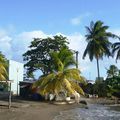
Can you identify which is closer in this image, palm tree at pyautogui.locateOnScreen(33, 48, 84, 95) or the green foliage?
palm tree at pyautogui.locateOnScreen(33, 48, 84, 95)

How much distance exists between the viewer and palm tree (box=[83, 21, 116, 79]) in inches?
2899

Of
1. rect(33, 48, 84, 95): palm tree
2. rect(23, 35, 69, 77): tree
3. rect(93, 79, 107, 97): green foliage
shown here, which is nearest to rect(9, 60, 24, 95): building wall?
rect(23, 35, 69, 77): tree

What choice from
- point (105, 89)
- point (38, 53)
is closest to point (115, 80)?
point (105, 89)

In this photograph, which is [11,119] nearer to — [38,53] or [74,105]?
[74,105]

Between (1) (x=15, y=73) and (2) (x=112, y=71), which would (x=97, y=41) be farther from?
(1) (x=15, y=73)

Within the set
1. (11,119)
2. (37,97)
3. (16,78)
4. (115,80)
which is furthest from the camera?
(16,78)

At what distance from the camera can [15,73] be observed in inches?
2884

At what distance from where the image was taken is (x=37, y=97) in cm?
5712

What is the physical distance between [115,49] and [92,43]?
494cm

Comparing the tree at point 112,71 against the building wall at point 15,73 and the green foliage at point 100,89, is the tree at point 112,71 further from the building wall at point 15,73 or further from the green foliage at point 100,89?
the building wall at point 15,73

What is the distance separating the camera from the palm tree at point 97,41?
73625 mm

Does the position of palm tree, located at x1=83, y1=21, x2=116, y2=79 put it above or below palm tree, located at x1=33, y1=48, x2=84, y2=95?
above

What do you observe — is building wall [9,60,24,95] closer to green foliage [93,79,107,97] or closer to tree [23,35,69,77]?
tree [23,35,69,77]

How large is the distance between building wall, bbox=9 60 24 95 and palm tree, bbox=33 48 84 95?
18261 mm
